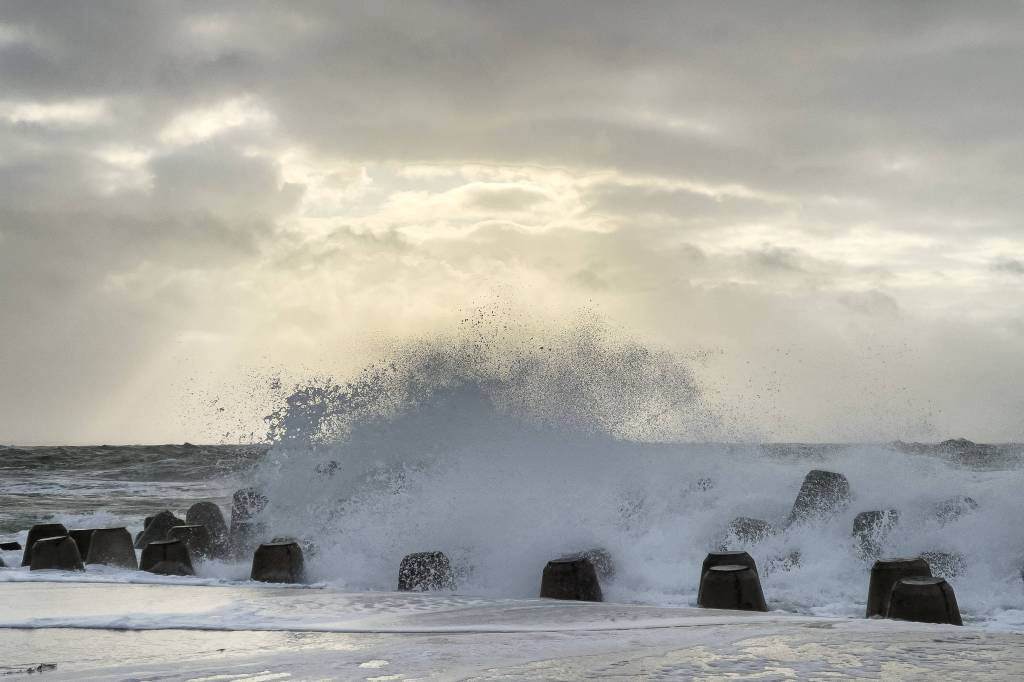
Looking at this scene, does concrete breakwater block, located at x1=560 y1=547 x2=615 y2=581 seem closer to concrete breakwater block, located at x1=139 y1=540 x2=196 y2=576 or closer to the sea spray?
the sea spray

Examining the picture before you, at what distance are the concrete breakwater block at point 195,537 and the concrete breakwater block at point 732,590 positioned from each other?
5.86m

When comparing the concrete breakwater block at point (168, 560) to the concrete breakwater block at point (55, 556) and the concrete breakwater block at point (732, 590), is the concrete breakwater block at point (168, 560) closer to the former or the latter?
the concrete breakwater block at point (55, 556)

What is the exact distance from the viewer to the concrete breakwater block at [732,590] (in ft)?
20.8

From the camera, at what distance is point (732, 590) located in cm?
637

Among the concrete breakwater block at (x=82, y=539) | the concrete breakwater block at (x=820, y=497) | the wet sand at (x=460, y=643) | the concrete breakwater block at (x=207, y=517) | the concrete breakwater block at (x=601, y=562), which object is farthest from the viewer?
the concrete breakwater block at (x=207, y=517)

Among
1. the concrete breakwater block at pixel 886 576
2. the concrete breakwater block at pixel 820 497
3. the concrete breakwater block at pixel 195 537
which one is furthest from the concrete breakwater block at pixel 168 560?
the concrete breakwater block at pixel 886 576

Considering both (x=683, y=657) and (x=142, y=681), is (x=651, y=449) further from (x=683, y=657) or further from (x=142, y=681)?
(x=142, y=681)

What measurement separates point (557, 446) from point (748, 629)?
642 centimetres

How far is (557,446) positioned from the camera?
37.8 feet

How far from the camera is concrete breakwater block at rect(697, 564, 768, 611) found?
6336 mm

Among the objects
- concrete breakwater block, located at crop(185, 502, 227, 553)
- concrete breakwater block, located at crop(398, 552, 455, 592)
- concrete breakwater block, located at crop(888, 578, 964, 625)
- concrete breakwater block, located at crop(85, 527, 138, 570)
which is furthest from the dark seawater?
concrete breakwater block, located at crop(888, 578, 964, 625)

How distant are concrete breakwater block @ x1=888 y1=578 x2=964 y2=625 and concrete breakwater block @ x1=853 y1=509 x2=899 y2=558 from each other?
2.67 meters

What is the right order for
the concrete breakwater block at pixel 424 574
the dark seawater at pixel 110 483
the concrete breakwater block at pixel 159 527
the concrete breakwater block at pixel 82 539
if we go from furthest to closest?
the dark seawater at pixel 110 483 → the concrete breakwater block at pixel 159 527 → the concrete breakwater block at pixel 82 539 → the concrete breakwater block at pixel 424 574

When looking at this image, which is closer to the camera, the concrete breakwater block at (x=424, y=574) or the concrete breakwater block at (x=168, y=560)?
the concrete breakwater block at (x=424, y=574)
